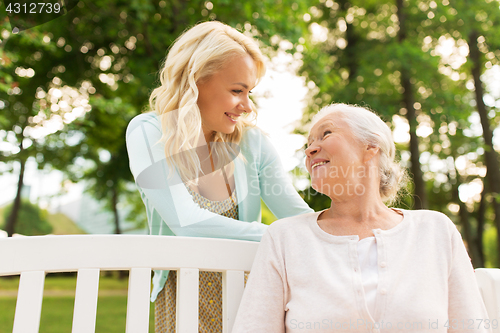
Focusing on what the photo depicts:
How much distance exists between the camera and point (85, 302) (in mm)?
1214

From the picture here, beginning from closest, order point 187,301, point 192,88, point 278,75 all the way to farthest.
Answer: point 187,301, point 192,88, point 278,75

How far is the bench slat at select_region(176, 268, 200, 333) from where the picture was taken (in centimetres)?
130

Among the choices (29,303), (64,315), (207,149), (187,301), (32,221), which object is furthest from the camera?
(32,221)

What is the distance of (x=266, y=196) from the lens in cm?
195

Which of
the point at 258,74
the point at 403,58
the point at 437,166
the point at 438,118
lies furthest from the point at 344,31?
the point at 258,74

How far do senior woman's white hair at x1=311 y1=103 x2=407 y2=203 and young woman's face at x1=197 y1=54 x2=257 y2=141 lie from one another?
389 mm

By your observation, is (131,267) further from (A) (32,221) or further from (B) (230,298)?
(A) (32,221)

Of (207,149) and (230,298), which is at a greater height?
(207,149)

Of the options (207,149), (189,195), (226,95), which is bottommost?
(189,195)

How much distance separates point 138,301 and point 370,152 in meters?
1.02

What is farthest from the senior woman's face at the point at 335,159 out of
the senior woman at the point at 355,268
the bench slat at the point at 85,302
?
→ the bench slat at the point at 85,302

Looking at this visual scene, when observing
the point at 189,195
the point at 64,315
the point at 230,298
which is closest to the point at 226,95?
the point at 189,195

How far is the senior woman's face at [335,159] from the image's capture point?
1.58 m

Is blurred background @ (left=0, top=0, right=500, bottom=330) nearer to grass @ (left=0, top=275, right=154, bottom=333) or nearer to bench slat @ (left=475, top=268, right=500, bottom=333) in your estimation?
grass @ (left=0, top=275, right=154, bottom=333)
